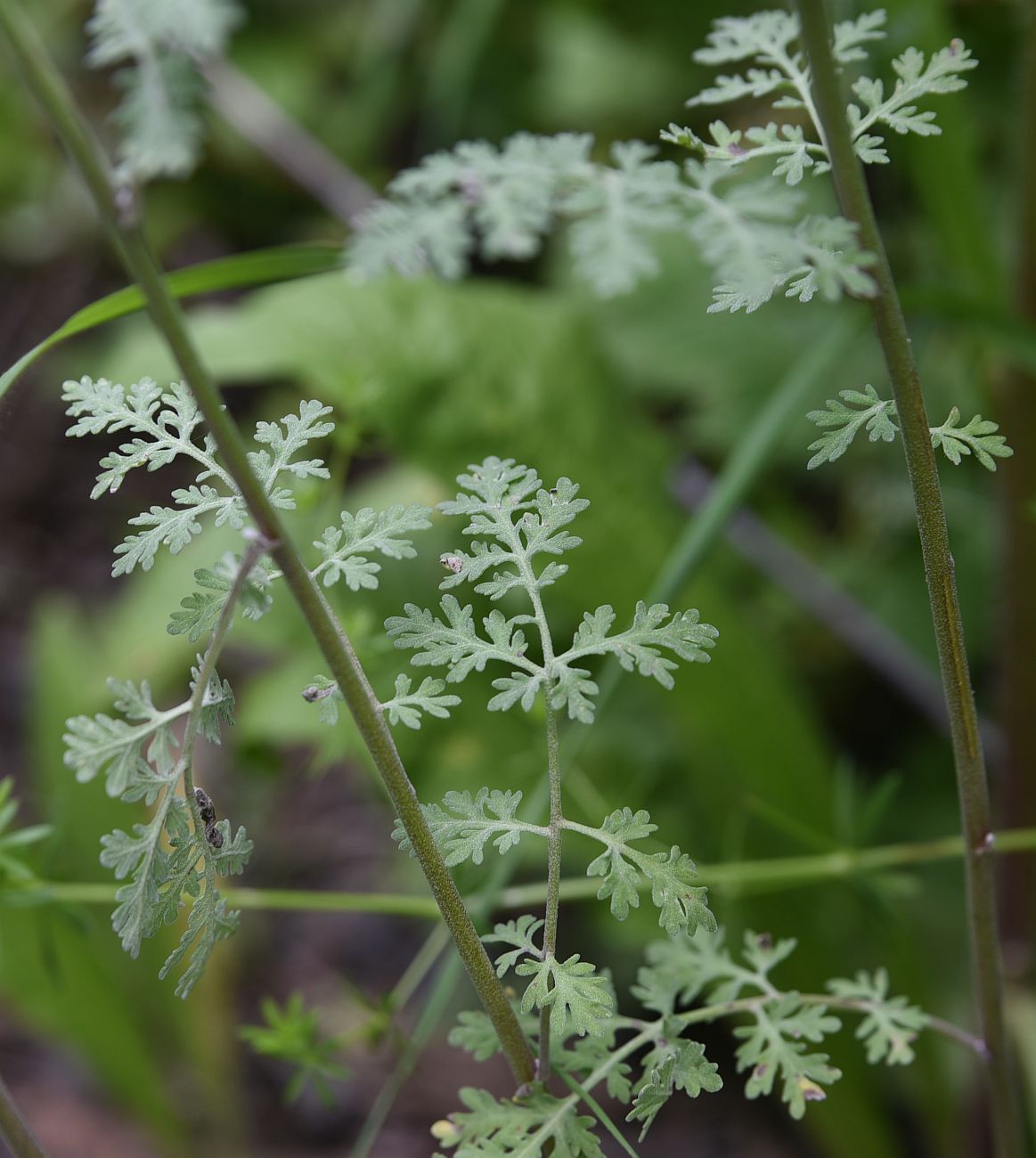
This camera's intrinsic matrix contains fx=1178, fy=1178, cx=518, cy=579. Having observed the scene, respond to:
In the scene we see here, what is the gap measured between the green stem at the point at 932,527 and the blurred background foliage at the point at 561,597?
0.13 m

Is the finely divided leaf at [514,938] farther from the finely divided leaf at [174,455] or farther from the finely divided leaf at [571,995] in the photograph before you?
Answer: the finely divided leaf at [174,455]

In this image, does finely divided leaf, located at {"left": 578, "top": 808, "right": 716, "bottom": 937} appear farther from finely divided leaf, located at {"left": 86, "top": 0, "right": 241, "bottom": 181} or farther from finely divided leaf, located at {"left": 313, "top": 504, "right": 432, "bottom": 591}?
finely divided leaf, located at {"left": 86, "top": 0, "right": 241, "bottom": 181}

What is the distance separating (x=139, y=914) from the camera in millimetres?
319

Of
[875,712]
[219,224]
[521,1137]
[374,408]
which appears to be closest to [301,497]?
[374,408]

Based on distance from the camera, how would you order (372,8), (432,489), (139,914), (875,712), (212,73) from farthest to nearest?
(372,8), (212,73), (875,712), (432,489), (139,914)

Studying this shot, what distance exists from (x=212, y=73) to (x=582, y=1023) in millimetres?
1677

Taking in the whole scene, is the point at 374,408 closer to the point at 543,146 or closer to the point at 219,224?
the point at 543,146

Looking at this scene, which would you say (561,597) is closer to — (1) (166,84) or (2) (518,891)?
(2) (518,891)

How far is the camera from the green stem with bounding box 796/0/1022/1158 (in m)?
0.31

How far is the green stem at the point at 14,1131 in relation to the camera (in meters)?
0.37

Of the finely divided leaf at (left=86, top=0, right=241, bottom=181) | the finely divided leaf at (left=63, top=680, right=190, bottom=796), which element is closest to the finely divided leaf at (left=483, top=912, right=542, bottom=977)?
the finely divided leaf at (left=63, top=680, right=190, bottom=796)

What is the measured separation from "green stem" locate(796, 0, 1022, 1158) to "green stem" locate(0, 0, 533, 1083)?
0.16m

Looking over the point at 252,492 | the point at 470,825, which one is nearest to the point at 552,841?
the point at 470,825

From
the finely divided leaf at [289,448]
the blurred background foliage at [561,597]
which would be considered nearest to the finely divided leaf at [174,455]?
the finely divided leaf at [289,448]
